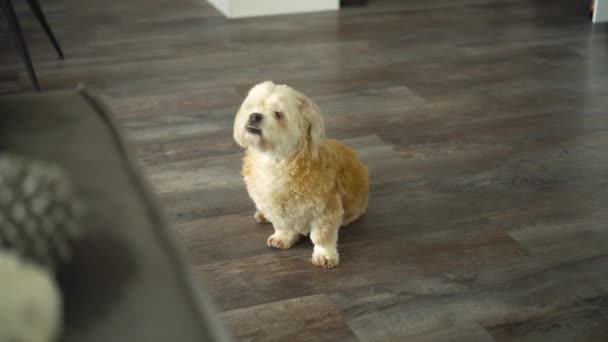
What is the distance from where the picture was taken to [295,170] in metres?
1.63

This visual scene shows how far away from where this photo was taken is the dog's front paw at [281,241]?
1.80 m

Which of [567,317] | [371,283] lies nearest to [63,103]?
[371,283]

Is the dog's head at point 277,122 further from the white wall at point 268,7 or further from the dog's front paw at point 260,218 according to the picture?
the white wall at point 268,7

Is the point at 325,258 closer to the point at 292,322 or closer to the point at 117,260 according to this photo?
the point at 292,322

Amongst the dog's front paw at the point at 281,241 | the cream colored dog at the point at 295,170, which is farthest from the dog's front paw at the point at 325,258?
the dog's front paw at the point at 281,241

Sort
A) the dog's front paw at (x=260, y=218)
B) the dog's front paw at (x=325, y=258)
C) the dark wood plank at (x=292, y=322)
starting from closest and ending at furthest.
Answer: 1. the dark wood plank at (x=292, y=322)
2. the dog's front paw at (x=325, y=258)
3. the dog's front paw at (x=260, y=218)

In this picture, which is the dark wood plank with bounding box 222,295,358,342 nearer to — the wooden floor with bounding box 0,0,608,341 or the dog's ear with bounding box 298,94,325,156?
the wooden floor with bounding box 0,0,608,341

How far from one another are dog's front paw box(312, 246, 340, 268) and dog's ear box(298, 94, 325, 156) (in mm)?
262

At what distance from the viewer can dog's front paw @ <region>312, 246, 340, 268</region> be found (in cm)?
172

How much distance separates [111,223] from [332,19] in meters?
3.75

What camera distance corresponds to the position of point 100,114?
667 mm

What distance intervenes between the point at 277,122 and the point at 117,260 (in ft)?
3.61

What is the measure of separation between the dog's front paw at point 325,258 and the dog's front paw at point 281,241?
102mm

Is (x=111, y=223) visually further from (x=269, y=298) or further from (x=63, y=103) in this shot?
(x=269, y=298)
